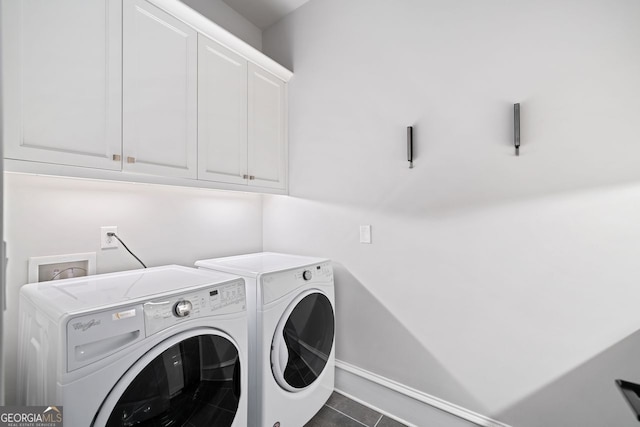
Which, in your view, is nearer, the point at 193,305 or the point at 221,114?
the point at 193,305

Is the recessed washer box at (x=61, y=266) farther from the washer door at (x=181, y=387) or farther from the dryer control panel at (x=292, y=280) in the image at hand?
the dryer control panel at (x=292, y=280)

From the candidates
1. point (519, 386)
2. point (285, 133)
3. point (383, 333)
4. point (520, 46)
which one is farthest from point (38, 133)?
point (519, 386)

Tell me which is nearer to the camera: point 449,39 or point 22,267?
point 22,267

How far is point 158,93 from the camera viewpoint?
1436mm

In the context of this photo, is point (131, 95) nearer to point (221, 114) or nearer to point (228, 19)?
point (221, 114)

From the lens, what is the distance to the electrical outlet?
1490 mm

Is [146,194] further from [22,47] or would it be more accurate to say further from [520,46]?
[520,46]

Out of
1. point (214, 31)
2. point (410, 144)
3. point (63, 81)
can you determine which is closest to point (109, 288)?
point (63, 81)

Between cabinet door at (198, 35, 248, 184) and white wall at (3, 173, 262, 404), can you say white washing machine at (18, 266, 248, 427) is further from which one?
cabinet door at (198, 35, 248, 184)

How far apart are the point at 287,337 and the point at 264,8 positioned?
229 cm

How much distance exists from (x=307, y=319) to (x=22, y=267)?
130 cm

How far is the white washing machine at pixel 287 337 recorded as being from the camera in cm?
137

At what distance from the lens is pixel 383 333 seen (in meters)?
1.78

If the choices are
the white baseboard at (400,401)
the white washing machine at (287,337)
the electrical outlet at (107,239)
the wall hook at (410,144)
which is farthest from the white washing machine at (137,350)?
the wall hook at (410,144)
